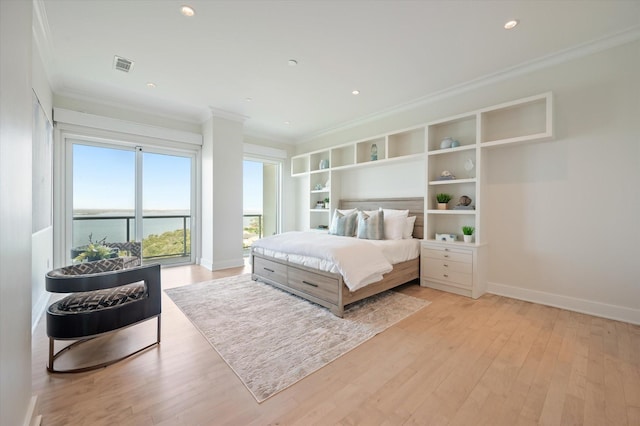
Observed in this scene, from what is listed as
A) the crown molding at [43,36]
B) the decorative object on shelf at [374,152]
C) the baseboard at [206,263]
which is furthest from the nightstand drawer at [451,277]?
the crown molding at [43,36]

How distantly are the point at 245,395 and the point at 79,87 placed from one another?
4.91 meters

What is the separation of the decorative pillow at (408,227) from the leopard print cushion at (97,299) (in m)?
3.48

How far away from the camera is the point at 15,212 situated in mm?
1230

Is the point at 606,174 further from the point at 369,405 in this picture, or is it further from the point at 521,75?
the point at 369,405

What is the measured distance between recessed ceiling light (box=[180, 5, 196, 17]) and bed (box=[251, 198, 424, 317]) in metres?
2.63

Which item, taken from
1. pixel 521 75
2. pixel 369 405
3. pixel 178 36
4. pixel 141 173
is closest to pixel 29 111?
pixel 178 36

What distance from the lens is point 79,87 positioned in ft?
12.6

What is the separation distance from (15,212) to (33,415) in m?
1.11

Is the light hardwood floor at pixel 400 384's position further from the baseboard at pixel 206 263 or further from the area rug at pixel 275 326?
the baseboard at pixel 206 263

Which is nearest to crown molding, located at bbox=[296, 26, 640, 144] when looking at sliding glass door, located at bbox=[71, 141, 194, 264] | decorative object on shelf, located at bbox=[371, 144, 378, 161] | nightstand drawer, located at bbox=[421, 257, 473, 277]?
decorative object on shelf, located at bbox=[371, 144, 378, 161]

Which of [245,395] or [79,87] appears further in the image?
[79,87]

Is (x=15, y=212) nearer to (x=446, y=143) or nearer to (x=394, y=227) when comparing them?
(x=394, y=227)

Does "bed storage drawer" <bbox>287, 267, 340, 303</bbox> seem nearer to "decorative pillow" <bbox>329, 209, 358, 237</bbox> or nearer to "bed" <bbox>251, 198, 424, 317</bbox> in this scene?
"bed" <bbox>251, 198, 424, 317</bbox>

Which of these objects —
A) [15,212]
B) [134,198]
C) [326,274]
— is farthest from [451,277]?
[134,198]
